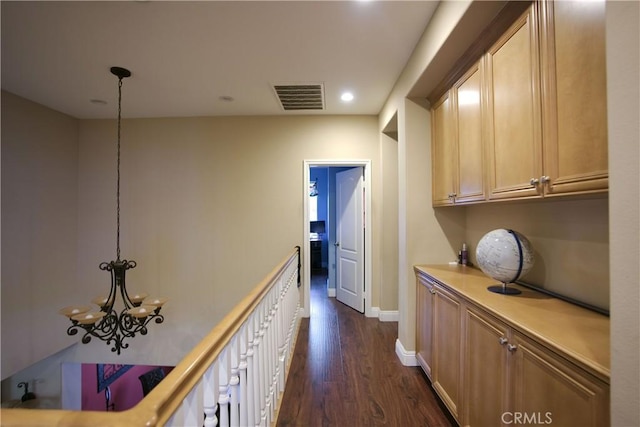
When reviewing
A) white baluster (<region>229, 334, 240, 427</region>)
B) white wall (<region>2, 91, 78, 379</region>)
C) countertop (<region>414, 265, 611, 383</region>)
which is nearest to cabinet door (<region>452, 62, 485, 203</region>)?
countertop (<region>414, 265, 611, 383</region>)

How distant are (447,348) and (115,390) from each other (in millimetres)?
6555

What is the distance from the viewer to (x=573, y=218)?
141cm

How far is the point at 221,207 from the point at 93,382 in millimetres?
3964

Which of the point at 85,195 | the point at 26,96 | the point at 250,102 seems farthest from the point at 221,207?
the point at 26,96

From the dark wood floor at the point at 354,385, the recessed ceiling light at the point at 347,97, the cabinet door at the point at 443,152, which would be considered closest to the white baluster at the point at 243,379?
the dark wood floor at the point at 354,385

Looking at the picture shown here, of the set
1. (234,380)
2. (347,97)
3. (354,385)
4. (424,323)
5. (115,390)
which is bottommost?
(115,390)

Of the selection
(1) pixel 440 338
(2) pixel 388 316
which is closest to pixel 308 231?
(2) pixel 388 316

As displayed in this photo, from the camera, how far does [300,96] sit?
125 inches

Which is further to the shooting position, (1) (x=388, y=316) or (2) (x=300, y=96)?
(1) (x=388, y=316)

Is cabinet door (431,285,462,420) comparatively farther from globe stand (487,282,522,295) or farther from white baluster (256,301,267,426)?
white baluster (256,301,267,426)

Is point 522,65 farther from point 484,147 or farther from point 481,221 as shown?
point 481,221

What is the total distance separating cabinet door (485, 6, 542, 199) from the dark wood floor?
160 cm

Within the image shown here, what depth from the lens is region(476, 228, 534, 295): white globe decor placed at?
1.49 m

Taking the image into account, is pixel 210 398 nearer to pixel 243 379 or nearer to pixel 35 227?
pixel 243 379
